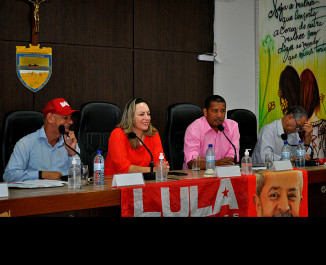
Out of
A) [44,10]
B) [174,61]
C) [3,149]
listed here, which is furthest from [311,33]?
[3,149]

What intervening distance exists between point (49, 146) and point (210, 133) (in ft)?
4.36

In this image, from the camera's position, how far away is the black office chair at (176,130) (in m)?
3.43

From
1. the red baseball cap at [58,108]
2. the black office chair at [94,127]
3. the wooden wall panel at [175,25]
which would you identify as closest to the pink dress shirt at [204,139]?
the black office chair at [94,127]

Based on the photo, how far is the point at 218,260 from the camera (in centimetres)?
41

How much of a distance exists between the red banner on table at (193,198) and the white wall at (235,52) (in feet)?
7.77

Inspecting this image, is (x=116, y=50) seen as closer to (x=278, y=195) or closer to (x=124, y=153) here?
(x=124, y=153)

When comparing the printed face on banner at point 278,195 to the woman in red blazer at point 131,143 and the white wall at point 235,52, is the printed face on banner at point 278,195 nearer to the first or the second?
the woman in red blazer at point 131,143

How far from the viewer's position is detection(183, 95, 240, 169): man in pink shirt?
326 centimetres

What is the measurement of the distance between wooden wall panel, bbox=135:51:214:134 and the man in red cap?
1692mm

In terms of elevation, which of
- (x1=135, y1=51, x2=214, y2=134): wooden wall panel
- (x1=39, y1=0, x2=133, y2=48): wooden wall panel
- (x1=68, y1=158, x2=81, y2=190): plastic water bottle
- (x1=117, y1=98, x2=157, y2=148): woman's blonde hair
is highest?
(x1=39, y1=0, x2=133, y2=48): wooden wall panel

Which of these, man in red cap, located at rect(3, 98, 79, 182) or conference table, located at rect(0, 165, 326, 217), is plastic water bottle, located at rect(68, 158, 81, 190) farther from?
man in red cap, located at rect(3, 98, 79, 182)

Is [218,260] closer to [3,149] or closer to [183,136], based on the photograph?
[3,149]

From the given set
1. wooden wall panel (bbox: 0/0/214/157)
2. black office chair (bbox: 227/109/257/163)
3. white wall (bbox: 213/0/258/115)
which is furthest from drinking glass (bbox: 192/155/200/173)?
white wall (bbox: 213/0/258/115)

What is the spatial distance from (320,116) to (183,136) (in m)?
2.61
